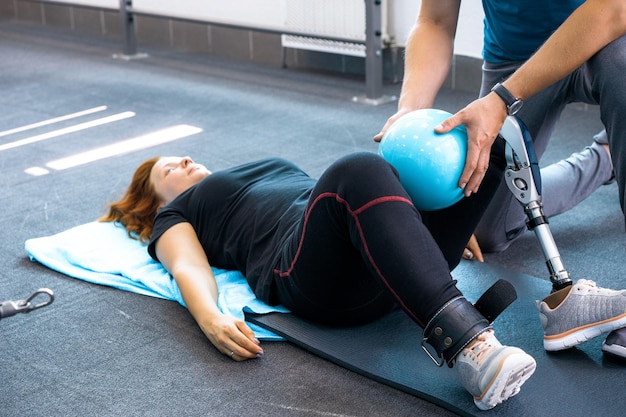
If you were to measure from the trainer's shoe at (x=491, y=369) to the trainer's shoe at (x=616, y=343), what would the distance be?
10.7 inches

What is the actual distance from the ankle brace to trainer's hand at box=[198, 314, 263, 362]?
0.43 metres

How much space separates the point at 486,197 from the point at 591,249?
717mm

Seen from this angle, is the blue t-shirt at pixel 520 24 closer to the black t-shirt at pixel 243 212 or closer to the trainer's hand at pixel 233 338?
the black t-shirt at pixel 243 212

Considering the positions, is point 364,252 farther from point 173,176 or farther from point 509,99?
point 173,176

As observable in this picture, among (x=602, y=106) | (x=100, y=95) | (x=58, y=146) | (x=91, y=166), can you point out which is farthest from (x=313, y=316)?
(x=100, y=95)

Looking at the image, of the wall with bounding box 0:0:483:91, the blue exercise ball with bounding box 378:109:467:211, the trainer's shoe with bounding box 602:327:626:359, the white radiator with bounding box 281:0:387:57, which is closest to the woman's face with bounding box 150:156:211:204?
the blue exercise ball with bounding box 378:109:467:211

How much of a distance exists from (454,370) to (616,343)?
317mm

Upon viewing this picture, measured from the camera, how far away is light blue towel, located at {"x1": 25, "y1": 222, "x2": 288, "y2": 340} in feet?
6.48

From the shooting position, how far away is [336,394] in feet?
5.35

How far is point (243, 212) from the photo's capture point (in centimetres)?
202

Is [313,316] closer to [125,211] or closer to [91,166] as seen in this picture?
[125,211]

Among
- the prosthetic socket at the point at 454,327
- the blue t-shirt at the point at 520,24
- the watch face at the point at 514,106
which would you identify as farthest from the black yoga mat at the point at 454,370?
the blue t-shirt at the point at 520,24

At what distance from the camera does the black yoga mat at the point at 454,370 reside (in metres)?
1.53

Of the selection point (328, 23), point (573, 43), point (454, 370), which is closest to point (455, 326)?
point (454, 370)
